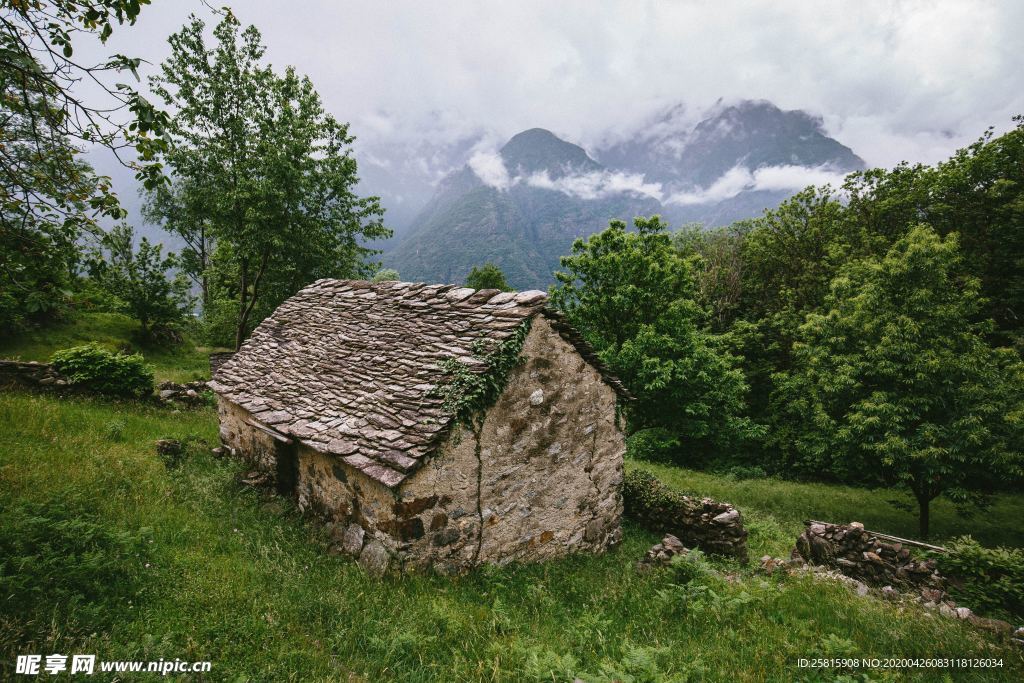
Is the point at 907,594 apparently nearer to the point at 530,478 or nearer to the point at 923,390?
the point at 530,478

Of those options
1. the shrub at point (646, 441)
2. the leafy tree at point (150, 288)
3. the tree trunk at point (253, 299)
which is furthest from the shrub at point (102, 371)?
the shrub at point (646, 441)

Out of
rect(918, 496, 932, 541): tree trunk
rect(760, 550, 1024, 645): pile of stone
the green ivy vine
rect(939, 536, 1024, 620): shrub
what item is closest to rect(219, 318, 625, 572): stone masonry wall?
the green ivy vine

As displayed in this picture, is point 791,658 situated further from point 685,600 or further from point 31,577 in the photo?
point 31,577

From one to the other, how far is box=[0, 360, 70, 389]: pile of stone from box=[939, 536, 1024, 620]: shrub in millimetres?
22176

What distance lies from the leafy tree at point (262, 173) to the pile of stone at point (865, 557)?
21514 millimetres

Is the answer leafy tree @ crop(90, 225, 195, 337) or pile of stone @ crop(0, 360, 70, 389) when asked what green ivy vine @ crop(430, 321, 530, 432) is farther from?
leafy tree @ crop(90, 225, 195, 337)

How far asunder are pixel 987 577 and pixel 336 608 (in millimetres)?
10654

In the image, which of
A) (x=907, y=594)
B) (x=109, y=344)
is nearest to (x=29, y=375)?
(x=109, y=344)

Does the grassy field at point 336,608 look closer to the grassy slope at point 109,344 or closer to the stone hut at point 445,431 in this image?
the stone hut at point 445,431

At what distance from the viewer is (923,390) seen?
12219 mm

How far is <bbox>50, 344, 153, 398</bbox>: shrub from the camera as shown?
43.0 ft

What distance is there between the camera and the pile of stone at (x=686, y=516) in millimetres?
9867

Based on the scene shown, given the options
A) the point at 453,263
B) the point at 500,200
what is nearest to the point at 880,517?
the point at 453,263

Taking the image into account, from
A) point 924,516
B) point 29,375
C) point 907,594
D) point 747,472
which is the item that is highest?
point 29,375
